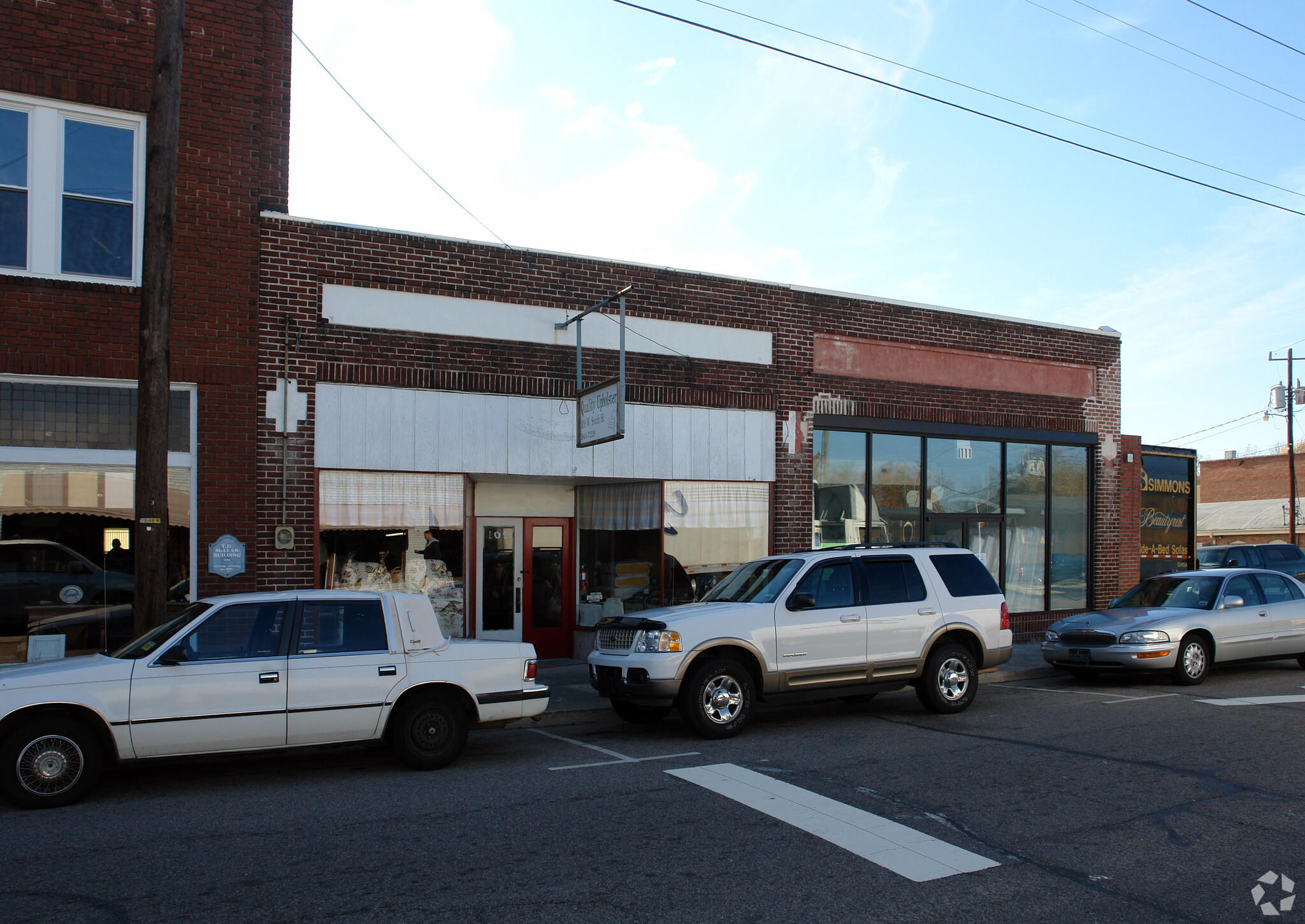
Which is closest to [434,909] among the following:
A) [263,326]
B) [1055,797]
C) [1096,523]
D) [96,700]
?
[96,700]

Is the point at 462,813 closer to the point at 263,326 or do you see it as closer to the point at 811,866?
the point at 811,866

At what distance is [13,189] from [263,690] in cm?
731

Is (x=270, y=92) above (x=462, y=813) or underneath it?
above

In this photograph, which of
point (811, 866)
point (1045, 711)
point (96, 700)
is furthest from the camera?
point (1045, 711)

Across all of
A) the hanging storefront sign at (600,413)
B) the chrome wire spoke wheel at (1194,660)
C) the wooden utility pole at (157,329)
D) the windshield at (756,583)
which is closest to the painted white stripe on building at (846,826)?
the windshield at (756,583)

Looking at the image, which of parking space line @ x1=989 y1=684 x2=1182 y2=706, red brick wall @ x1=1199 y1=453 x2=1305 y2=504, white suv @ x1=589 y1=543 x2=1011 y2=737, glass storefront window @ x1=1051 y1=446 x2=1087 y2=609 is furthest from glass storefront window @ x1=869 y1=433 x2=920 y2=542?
red brick wall @ x1=1199 y1=453 x2=1305 y2=504

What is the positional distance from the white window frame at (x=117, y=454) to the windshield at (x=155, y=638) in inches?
149

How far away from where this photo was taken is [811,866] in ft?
17.5

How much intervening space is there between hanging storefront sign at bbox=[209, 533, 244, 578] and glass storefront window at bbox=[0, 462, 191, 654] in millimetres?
706

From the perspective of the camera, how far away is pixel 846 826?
6.09 meters

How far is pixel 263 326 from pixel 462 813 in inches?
298

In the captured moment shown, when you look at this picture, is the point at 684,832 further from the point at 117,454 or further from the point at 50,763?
the point at 117,454

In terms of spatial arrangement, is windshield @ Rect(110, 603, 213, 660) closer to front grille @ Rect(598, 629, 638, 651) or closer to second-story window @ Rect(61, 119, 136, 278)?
front grille @ Rect(598, 629, 638, 651)

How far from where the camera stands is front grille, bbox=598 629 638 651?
957cm
